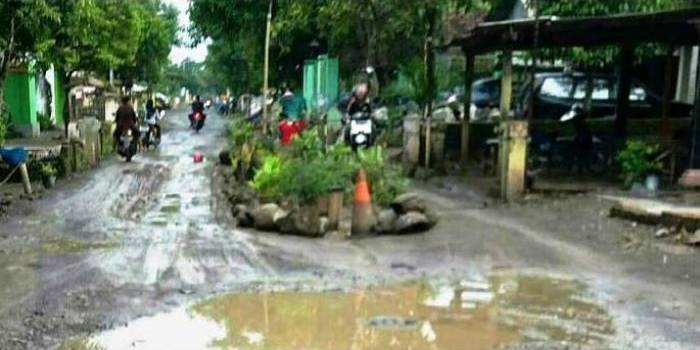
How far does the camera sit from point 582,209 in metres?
11.9

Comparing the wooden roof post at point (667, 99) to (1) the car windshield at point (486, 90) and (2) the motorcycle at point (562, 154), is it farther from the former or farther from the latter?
(1) the car windshield at point (486, 90)

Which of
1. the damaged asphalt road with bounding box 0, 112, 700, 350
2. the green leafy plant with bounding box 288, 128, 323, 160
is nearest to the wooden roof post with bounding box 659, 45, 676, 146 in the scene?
the damaged asphalt road with bounding box 0, 112, 700, 350

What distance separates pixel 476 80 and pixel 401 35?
2.57 meters

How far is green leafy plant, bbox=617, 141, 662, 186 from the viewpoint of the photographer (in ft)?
43.3

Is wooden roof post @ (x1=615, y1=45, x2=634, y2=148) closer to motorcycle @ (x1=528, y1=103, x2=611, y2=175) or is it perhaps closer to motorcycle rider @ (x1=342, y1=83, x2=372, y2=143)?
motorcycle @ (x1=528, y1=103, x2=611, y2=175)

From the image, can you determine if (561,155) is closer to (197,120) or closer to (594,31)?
(594,31)

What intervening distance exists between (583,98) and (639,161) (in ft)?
17.8

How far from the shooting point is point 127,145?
69.4ft

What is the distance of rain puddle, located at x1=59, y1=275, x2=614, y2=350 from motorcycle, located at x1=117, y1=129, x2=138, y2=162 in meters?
14.5

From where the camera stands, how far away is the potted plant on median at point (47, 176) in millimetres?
15852

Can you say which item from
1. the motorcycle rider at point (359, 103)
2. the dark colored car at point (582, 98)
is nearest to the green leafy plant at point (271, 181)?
the motorcycle rider at point (359, 103)

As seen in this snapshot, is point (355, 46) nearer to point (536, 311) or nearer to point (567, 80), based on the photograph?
point (567, 80)

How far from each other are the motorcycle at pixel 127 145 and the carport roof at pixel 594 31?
9699mm

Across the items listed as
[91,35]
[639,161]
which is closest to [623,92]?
[639,161]
